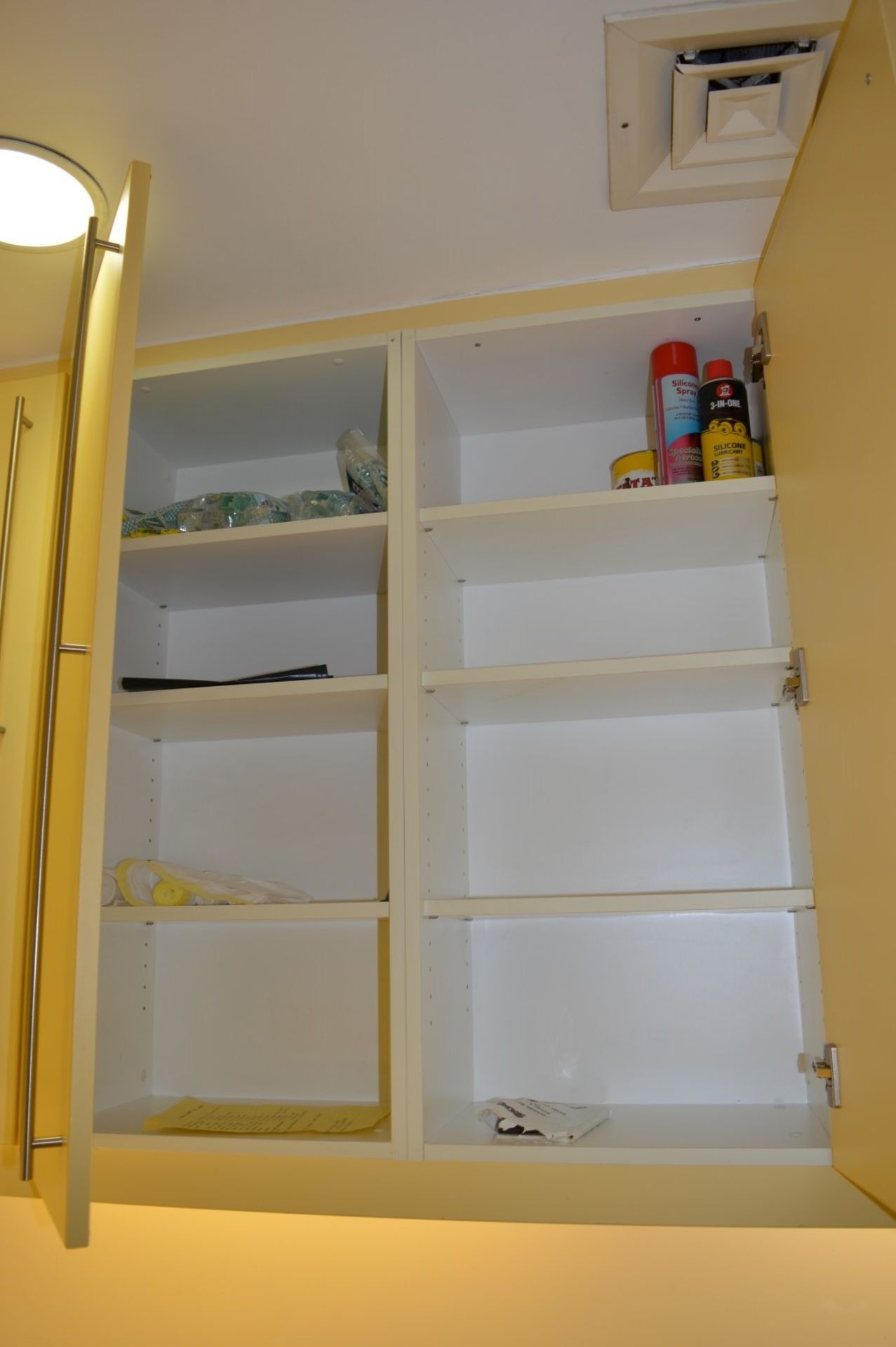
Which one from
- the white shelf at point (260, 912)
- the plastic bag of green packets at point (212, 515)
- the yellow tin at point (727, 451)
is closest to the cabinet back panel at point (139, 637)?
the plastic bag of green packets at point (212, 515)

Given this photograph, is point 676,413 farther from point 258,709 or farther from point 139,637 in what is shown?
point 139,637

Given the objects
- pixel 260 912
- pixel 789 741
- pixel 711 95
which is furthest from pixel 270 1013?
pixel 711 95

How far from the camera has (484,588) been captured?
1.71m

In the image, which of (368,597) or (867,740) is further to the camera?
(368,597)

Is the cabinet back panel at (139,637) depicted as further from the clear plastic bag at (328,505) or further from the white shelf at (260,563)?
the clear plastic bag at (328,505)

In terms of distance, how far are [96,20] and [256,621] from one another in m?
0.94

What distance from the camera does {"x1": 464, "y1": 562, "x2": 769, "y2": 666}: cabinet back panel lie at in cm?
160

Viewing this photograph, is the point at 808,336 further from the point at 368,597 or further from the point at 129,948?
the point at 129,948

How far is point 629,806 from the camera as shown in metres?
1.57

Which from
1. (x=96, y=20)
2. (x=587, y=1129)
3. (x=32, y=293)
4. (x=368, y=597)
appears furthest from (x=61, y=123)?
(x=587, y=1129)

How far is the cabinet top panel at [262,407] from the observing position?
1547 mm

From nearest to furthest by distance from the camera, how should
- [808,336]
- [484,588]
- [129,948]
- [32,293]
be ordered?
[808,336] < [32,293] < [129,948] < [484,588]

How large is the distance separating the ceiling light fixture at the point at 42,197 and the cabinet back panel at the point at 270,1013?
3.42 ft

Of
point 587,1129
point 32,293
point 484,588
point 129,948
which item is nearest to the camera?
point 587,1129
